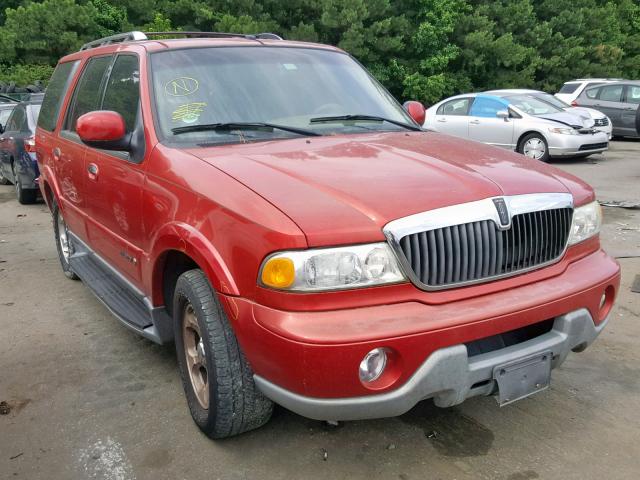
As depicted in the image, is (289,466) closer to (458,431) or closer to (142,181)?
(458,431)

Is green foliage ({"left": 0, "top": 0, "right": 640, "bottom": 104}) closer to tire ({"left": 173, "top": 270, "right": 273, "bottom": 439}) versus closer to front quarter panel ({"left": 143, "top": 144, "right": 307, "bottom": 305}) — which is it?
front quarter panel ({"left": 143, "top": 144, "right": 307, "bottom": 305})

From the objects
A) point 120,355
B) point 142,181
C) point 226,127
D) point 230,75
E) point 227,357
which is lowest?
point 120,355

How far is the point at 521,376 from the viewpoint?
260 cm

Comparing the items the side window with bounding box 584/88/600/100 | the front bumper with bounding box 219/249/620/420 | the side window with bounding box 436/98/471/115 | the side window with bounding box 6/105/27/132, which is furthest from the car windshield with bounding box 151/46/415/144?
the side window with bounding box 584/88/600/100

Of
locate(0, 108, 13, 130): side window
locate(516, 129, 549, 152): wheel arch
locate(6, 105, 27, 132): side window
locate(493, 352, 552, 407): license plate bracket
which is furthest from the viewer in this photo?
locate(516, 129, 549, 152): wheel arch

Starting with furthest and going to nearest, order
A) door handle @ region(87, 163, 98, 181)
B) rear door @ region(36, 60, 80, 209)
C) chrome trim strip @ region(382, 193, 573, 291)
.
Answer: rear door @ region(36, 60, 80, 209) → door handle @ region(87, 163, 98, 181) → chrome trim strip @ region(382, 193, 573, 291)

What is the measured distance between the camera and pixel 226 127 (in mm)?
3379

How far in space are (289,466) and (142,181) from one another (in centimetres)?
161

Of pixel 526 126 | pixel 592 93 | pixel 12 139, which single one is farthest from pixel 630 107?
pixel 12 139

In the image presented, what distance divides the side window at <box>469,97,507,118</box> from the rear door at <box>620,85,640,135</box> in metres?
5.20

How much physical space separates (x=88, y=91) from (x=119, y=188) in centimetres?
129

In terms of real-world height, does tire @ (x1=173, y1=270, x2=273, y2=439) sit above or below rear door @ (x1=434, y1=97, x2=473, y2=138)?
above

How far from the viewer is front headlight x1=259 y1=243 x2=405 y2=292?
234 centimetres

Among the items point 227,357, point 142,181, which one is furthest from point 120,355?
point 227,357
